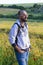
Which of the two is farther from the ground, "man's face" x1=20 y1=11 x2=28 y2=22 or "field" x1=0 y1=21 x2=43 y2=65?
"man's face" x1=20 y1=11 x2=28 y2=22

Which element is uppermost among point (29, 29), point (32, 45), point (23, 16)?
point (23, 16)

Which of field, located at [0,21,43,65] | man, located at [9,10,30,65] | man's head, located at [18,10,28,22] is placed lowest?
→ field, located at [0,21,43,65]

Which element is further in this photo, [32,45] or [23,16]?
[32,45]

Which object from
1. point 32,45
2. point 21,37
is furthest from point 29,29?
point 21,37

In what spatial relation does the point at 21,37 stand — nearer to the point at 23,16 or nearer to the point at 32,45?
the point at 23,16

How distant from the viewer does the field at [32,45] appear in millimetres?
5035

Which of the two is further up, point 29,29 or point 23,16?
point 23,16

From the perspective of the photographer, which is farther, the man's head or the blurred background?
the blurred background

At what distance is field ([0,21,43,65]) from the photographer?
504 centimetres

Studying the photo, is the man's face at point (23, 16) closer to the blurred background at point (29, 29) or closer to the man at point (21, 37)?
the man at point (21, 37)

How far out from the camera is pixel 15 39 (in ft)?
11.6

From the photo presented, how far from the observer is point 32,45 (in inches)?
207

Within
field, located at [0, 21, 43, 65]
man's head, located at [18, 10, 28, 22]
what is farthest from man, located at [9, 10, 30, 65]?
field, located at [0, 21, 43, 65]

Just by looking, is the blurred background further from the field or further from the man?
the man
